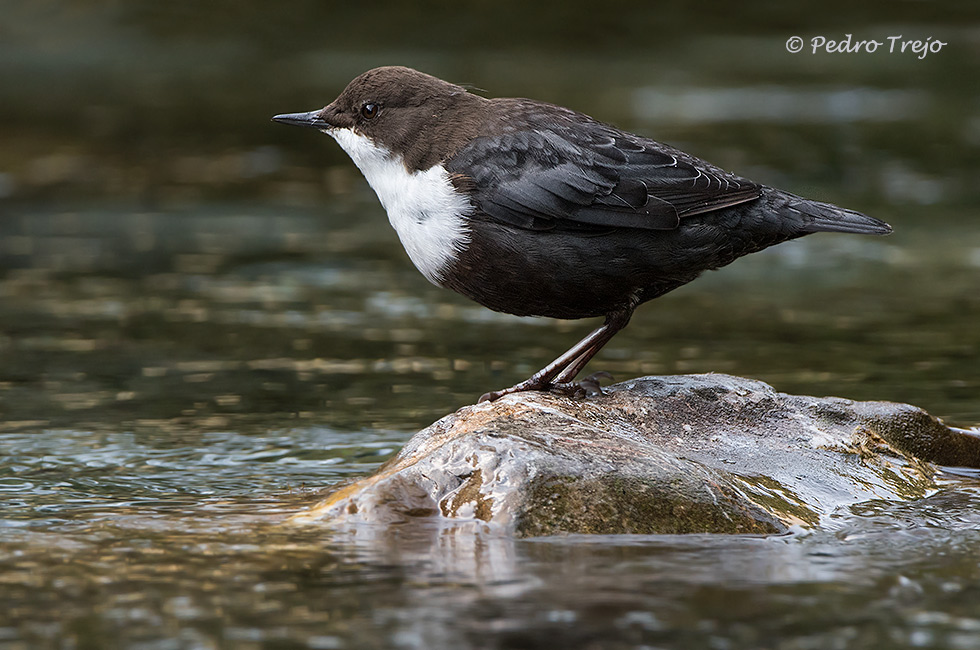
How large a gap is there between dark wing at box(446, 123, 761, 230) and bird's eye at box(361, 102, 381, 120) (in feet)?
1.55

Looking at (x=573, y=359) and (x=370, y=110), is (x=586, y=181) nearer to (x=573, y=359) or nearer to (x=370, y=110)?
(x=573, y=359)

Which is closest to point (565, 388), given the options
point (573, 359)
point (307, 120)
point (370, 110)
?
point (573, 359)

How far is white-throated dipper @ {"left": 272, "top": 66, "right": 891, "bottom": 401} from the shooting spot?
4.59 metres

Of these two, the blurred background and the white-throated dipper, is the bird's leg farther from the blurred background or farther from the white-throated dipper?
the blurred background

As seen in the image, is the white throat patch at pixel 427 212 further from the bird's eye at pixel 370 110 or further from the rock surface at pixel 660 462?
the rock surface at pixel 660 462

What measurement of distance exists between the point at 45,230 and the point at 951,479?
7.03 metres

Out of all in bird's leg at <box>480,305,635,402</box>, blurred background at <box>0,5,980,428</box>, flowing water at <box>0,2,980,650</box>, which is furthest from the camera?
blurred background at <box>0,5,980,428</box>

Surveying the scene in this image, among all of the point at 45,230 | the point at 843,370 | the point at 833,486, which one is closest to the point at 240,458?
the point at 833,486

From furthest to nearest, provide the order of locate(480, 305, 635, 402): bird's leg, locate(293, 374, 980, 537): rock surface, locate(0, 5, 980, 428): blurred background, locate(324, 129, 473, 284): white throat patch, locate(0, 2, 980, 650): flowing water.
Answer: locate(0, 5, 980, 428): blurred background
locate(480, 305, 635, 402): bird's leg
locate(324, 129, 473, 284): white throat patch
locate(293, 374, 980, 537): rock surface
locate(0, 2, 980, 650): flowing water

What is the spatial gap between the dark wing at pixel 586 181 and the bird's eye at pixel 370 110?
474 mm

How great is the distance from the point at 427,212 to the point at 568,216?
1.54 ft

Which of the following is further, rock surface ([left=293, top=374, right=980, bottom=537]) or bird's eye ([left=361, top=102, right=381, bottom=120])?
bird's eye ([left=361, top=102, right=381, bottom=120])

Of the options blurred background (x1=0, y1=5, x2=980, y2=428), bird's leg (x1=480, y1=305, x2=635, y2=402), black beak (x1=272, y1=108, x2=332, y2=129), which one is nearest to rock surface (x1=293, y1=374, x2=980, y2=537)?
bird's leg (x1=480, y1=305, x2=635, y2=402)

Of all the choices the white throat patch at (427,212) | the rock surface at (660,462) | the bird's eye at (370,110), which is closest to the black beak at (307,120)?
the bird's eye at (370,110)
